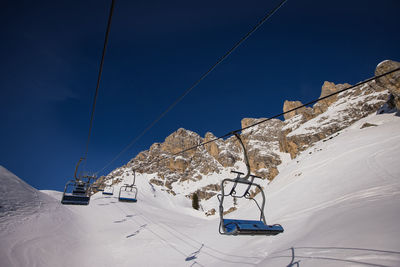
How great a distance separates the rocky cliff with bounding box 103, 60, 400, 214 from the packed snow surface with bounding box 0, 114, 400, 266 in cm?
6022

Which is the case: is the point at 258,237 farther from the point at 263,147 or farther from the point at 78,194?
the point at 263,147

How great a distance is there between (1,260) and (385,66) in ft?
190

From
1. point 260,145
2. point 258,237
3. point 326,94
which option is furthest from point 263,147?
point 258,237

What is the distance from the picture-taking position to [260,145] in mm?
151125

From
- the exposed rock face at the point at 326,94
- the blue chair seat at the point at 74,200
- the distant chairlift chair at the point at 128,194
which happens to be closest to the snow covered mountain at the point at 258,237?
the blue chair seat at the point at 74,200

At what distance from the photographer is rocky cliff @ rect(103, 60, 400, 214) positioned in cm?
8419

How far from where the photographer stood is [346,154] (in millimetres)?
24906

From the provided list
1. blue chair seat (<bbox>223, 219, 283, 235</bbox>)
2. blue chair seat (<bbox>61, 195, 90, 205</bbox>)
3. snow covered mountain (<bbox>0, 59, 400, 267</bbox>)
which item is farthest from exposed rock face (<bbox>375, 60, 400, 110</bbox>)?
blue chair seat (<bbox>61, 195, 90, 205</bbox>)

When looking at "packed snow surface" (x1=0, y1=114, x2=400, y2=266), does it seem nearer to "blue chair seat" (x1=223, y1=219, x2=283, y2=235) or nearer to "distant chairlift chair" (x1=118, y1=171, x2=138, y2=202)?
"blue chair seat" (x1=223, y1=219, x2=283, y2=235)

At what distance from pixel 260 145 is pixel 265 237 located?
481 feet

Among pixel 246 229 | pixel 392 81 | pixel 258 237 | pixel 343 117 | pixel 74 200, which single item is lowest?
pixel 258 237

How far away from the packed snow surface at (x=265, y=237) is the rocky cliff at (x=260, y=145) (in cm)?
6022

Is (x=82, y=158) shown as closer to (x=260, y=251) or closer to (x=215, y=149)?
(x=260, y=251)

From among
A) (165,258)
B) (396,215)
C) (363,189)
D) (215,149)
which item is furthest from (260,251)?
(215,149)
